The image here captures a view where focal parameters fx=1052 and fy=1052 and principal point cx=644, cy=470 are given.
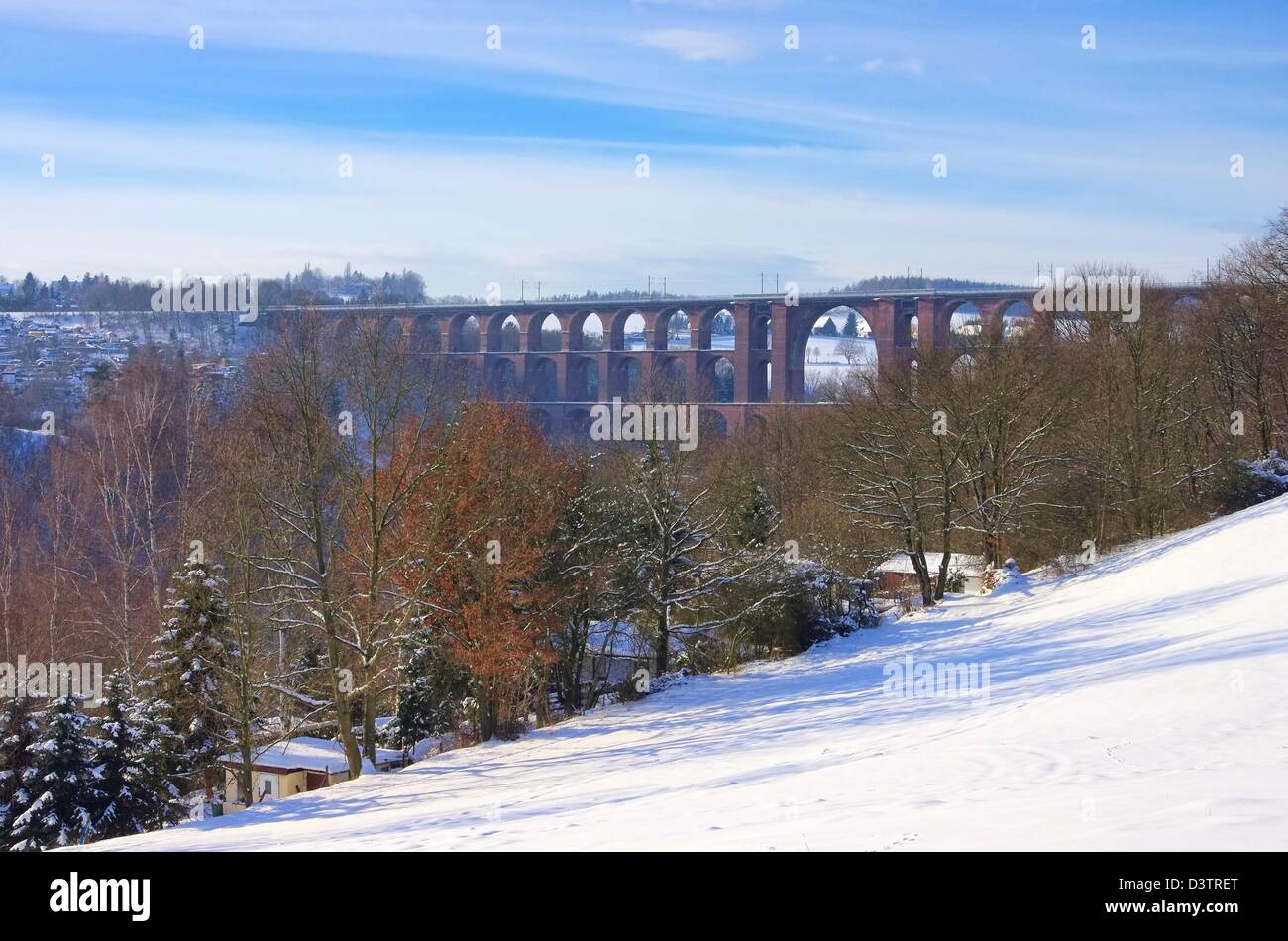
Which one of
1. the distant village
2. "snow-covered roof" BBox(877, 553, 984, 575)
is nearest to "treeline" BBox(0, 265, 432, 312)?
the distant village

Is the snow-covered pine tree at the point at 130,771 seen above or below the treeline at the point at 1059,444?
below

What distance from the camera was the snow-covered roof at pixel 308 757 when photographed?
59.9ft

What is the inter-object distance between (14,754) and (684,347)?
55524 millimetres

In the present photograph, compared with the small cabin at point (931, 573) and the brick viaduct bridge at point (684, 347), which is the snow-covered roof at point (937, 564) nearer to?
the small cabin at point (931, 573)

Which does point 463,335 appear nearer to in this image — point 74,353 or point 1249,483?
point 74,353

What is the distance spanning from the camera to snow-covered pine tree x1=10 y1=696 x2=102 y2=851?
1336cm

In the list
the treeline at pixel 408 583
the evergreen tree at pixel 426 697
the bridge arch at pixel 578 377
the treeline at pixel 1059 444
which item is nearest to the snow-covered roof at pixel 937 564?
the treeline at pixel 1059 444

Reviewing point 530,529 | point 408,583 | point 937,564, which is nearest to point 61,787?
point 408,583

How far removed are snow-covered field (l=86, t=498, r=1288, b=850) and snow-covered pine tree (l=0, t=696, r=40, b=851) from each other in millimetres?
4560

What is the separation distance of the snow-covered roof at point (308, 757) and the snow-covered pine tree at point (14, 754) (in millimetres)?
3025
